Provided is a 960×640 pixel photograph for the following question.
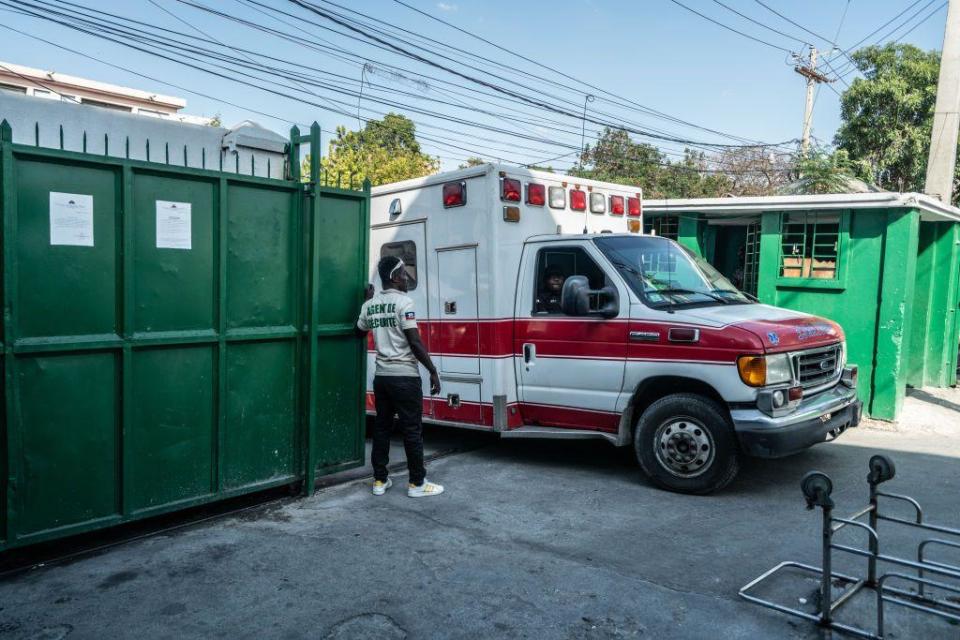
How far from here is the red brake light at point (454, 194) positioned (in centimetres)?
707

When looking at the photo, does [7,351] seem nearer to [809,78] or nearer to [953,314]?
[953,314]

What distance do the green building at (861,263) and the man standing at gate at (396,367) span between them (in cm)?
567

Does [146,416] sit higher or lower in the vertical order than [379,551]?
higher

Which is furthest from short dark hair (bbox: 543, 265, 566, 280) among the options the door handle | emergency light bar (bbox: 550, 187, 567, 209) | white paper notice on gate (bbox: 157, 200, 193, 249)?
white paper notice on gate (bbox: 157, 200, 193, 249)

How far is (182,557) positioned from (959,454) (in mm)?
7800

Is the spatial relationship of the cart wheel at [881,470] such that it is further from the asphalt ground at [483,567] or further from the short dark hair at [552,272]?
the short dark hair at [552,272]

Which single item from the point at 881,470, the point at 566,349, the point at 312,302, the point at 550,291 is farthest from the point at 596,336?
the point at 881,470

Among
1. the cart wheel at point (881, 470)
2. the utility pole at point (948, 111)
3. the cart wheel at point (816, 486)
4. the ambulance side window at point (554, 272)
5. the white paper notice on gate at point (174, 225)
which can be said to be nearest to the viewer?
the cart wheel at point (816, 486)

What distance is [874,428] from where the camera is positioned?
363 inches

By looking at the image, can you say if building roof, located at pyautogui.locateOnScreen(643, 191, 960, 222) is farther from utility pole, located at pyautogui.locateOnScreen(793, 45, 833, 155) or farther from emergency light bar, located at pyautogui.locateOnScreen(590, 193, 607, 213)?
utility pole, located at pyautogui.locateOnScreen(793, 45, 833, 155)

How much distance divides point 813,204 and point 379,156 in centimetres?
1884

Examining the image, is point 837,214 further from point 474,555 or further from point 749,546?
point 474,555

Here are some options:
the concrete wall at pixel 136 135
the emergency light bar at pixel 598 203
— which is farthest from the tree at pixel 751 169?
the concrete wall at pixel 136 135

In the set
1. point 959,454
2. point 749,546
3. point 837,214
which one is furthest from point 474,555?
point 837,214
